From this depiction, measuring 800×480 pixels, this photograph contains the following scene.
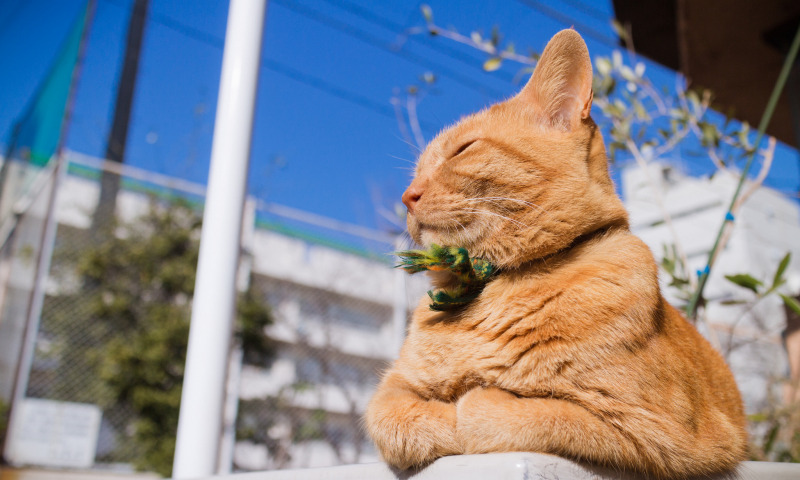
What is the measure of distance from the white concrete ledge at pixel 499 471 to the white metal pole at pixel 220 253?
752 mm

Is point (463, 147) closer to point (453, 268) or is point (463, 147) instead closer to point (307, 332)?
point (453, 268)

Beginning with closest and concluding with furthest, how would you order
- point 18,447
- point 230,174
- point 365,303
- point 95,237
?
Result: point 230,174 → point 18,447 → point 95,237 → point 365,303

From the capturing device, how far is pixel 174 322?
203 inches

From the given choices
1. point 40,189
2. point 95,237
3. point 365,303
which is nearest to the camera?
point 40,189

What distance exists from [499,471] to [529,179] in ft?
1.65

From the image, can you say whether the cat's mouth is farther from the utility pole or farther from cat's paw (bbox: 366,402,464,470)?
the utility pole

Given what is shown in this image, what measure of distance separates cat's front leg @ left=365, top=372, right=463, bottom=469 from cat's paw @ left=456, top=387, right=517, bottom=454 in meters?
0.02

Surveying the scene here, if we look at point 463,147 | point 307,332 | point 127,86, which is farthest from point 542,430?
point 127,86

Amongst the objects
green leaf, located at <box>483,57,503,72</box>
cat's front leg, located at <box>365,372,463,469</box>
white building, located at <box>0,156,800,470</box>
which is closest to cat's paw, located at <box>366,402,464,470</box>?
cat's front leg, located at <box>365,372,463,469</box>

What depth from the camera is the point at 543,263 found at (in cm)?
95

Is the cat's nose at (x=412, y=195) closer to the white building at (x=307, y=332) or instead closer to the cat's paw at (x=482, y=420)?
the cat's paw at (x=482, y=420)

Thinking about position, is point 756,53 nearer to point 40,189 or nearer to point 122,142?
point 40,189

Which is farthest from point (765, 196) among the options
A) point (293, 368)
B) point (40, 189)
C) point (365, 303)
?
point (40, 189)

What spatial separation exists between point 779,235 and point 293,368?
24.4ft
